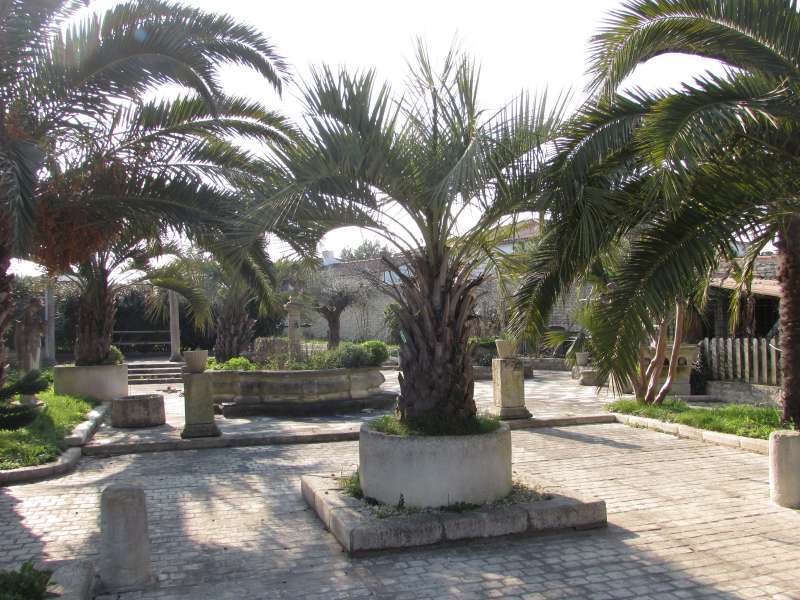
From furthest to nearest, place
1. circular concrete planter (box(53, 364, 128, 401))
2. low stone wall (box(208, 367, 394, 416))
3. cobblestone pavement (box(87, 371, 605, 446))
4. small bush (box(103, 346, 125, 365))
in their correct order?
small bush (box(103, 346, 125, 365)) < circular concrete planter (box(53, 364, 128, 401)) < low stone wall (box(208, 367, 394, 416)) < cobblestone pavement (box(87, 371, 605, 446))

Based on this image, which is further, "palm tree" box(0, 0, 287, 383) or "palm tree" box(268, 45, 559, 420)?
"palm tree" box(0, 0, 287, 383)

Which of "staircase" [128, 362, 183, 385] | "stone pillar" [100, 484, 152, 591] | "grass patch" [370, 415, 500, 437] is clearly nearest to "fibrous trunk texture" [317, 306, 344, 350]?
"staircase" [128, 362, 183, 385]

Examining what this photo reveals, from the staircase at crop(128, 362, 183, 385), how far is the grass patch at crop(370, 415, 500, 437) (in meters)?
18.5

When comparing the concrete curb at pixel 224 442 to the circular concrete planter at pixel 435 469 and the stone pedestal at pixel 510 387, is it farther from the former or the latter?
the circular concrete planter at pixel 435 469

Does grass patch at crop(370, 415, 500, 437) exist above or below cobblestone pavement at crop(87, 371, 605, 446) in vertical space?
above

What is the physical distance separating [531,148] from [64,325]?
3128 cm

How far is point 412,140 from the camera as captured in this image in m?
5.85

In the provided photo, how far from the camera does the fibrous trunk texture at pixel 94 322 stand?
14.5 m

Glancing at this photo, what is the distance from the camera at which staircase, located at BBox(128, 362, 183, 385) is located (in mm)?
23297

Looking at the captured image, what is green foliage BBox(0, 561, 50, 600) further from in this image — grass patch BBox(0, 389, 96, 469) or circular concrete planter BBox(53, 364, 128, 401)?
circular concrete planter BBox(53, 364, 128, 401)

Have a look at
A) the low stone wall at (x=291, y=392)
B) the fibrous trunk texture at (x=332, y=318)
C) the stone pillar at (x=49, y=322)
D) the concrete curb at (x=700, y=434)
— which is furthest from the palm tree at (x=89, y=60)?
the fibrous trunk texture at (x=332, y=318)

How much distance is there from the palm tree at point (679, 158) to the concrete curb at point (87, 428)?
6755mm

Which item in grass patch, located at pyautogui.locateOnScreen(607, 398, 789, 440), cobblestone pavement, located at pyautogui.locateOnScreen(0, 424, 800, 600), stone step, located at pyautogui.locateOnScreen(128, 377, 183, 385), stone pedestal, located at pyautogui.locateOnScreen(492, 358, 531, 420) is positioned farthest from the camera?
stone step, located at pyautogui.locateOnScreen(128, 377, 183, 385)

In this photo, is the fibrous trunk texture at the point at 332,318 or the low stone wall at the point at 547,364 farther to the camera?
the fibrous trunk texture at the point at 332,318
